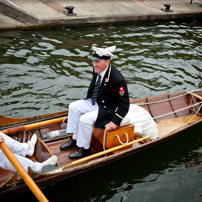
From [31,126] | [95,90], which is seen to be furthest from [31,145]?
[95,90]

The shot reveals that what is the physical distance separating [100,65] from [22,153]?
2404 mm

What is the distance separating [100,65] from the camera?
5.28m

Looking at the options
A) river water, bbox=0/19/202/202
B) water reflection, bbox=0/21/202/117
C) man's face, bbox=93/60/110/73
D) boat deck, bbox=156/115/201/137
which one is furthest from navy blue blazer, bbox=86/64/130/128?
water reflection, bbox=0/21/202/117

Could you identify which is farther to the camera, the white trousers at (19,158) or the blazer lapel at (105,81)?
the blazer lapel at (105,81)

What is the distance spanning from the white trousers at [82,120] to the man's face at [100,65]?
869 mm

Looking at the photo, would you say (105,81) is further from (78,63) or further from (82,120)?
(78,63)

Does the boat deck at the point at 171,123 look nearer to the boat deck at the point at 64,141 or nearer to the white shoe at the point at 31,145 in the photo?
the boat deck at the point at 64,141

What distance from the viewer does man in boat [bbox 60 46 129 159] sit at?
5.33m

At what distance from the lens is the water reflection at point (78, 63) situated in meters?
8.72

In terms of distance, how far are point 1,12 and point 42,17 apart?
2.02 m

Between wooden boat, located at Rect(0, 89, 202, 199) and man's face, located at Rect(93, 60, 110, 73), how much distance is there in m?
1.70

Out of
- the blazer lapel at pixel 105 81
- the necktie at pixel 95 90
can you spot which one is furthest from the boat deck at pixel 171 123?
the blazer lapel at pixel 105 81

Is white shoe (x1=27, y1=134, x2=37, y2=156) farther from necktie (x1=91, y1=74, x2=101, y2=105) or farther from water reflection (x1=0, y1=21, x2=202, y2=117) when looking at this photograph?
water reflection (x1=0, y1=21, x2=202, y2=117)

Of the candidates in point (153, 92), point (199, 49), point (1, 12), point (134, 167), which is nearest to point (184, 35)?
point (199, 49)
